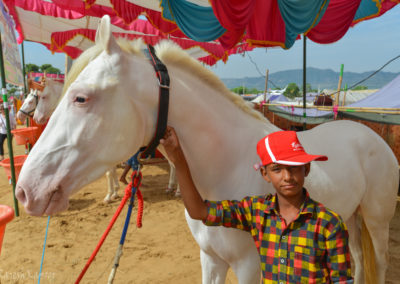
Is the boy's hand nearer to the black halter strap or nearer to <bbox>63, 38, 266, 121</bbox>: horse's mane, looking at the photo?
the black halter strap

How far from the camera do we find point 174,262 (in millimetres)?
3113

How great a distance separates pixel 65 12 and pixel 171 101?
21.2 ft

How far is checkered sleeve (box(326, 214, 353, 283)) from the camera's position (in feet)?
3.12

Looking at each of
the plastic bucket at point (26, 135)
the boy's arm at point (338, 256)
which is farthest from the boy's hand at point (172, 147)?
the plastic bucket at point (26, 135)

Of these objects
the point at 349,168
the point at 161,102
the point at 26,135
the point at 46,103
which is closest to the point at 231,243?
the point at 161,102

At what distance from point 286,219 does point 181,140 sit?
63cm

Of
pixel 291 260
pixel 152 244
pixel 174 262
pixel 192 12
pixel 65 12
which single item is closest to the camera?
pixel 291 260

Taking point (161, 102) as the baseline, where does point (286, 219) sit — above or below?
below

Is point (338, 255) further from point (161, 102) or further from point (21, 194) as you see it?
point (21, 194)

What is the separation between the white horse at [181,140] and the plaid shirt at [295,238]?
165 mm

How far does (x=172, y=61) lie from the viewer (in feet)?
4.35

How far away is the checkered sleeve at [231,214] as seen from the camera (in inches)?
45.3

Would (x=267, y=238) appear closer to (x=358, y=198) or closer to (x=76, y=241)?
(x=358, y=198)

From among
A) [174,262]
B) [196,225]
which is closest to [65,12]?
[174,262]
